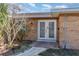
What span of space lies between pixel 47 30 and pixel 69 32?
60cm

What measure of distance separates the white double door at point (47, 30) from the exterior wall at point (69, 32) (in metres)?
0.19

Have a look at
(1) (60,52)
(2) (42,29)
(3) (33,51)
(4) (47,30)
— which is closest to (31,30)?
(2) (42,29)

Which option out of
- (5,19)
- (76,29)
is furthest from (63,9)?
(5,19)

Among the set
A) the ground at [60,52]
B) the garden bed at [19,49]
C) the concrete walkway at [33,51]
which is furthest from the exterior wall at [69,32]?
the garden bed at [19,49]

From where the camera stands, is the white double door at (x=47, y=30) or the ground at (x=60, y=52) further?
the white double door at (x=47, y=30)

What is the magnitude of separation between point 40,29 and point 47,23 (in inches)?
12.5

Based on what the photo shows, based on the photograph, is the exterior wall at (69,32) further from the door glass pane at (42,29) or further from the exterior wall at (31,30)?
the exterior wall at (31,30)

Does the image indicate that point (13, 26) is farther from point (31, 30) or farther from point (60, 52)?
point (60, 52)

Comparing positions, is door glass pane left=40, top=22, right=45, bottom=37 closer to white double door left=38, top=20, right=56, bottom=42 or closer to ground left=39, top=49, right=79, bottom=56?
white double door left=38, top=20, right=56, bottom=42

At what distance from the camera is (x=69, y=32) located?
16.8 ft

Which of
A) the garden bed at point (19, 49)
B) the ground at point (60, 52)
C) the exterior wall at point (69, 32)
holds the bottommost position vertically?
the ground at point (60, 52)

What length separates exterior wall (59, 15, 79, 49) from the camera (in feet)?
16.1

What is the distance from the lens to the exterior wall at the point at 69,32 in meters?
4.92

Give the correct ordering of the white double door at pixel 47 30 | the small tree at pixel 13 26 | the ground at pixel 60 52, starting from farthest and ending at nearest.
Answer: the white double door at pixel 47 30 < the ground at pixel 60 52 < the small tree at pixel 13 26
